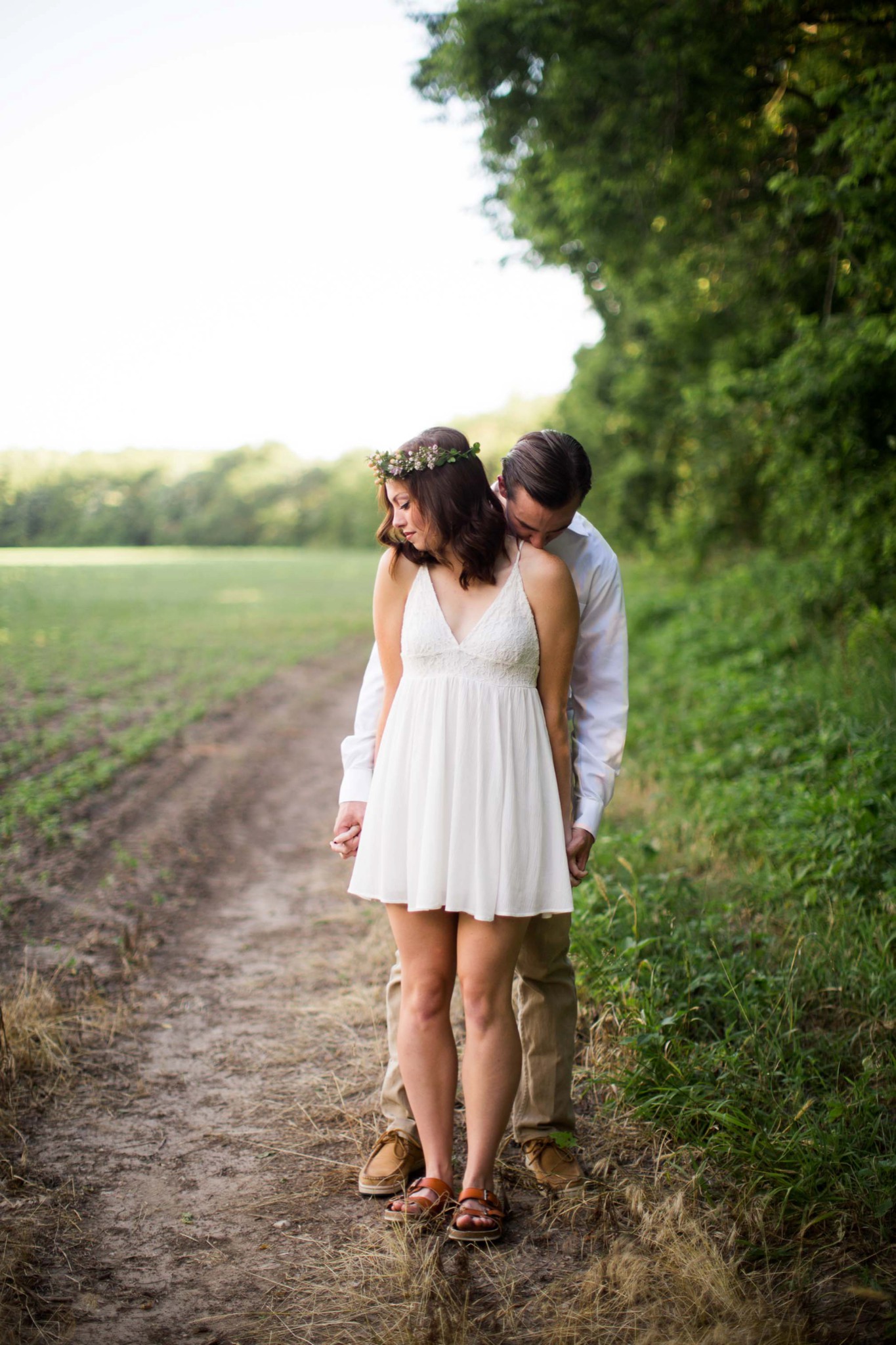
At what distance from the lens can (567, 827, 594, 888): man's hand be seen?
2873mm

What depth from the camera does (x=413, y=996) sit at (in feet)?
9.16

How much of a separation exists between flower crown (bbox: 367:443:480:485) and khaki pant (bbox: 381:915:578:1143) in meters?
1.45

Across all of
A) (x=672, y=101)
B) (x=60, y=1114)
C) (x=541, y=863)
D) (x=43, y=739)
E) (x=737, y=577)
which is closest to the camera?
(x=541, y=863)

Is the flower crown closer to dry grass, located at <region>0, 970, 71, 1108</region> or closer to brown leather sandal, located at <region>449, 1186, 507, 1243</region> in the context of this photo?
brown leather sandal, located at <region>449, 1186, 507, 1243</region>

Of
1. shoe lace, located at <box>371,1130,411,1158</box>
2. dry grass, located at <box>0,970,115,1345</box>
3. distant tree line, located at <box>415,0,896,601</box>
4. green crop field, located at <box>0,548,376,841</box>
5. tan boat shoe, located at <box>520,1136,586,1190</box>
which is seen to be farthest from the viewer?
green crop field, located at <box>0,548,376,841</box>

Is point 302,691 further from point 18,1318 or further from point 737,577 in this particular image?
point 18,1318

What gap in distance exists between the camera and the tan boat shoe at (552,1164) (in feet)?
9.62

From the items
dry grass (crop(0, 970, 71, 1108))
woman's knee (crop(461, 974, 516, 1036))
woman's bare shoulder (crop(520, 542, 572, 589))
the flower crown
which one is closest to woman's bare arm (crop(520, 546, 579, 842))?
→ woman's bare shoulder (crop(520, 542, 572, 589))

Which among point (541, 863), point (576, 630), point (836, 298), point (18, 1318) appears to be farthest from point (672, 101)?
point (18, 1318)

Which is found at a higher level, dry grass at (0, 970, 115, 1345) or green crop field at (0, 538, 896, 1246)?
green crop field at (0, 538, 896, 1246)

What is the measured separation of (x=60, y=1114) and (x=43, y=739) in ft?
18.0

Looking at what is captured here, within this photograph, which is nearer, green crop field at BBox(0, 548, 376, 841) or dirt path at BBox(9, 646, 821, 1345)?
dirt path at BBox(9, 646, 821, 1345)

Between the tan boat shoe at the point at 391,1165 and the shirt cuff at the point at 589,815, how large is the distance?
1.17 m

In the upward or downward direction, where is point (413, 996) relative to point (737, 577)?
downward
